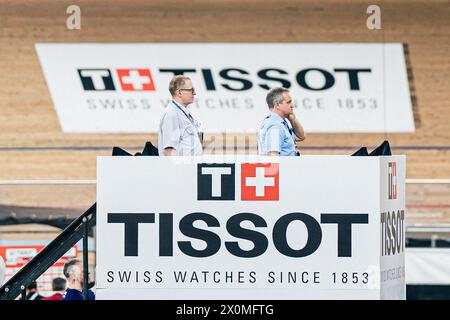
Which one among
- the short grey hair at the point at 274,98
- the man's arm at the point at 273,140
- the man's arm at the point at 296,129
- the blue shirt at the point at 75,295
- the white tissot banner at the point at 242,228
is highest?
the short grey hair at the point at 274,98

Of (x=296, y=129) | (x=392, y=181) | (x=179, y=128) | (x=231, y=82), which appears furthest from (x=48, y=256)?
(x=231, y=82)

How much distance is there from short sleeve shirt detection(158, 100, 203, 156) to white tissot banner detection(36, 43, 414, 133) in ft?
37.8

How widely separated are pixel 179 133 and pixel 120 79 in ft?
40.2

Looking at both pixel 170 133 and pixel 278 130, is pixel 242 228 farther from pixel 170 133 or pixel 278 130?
pixel 278 130

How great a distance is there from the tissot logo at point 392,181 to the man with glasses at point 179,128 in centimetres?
109

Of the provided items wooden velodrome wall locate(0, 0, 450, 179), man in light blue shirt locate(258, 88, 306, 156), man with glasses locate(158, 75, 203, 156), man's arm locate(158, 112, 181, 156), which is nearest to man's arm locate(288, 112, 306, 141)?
man in light blue shirt locate(258, 88, 306, 156)

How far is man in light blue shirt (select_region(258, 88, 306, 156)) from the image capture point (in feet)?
20.4

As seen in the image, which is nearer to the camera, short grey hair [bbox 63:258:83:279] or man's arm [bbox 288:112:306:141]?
short grey hair [bbox 63:258:83:279]

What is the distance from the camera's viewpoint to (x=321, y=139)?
58.2 feet

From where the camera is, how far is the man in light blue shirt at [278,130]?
20.4 ft

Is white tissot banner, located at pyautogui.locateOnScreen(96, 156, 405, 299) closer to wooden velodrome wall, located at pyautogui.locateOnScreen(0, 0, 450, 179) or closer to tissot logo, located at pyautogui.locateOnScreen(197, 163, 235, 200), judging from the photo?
tissot logo, located at pyautogui.locateOnScreen(197, 163, 235, 200)

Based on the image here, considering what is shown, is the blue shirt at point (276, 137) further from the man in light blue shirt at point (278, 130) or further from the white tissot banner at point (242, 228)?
the white tissot banner at point (242, 228)

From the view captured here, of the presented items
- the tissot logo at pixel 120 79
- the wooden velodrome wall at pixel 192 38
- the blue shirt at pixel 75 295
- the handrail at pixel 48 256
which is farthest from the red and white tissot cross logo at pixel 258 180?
the tissot logo at pixel 120 79

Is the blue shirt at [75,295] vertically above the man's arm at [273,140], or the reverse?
the man's arm at [273,140]
